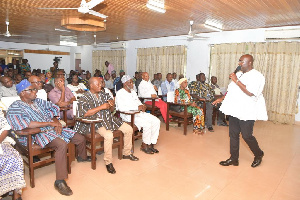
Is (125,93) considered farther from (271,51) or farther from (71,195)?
(271,51)

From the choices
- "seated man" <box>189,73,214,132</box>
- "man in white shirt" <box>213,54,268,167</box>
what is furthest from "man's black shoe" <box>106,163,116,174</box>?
"seated man" <box>189,73,214,132</box>

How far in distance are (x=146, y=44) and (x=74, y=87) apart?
191 inches

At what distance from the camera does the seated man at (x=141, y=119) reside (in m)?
3.64

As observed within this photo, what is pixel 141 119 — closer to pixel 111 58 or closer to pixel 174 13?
pixel 174 13

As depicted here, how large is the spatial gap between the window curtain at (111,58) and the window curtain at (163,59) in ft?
3.70

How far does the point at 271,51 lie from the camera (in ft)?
19.9

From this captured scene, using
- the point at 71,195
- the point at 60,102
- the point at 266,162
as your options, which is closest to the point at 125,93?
the point at 60,102

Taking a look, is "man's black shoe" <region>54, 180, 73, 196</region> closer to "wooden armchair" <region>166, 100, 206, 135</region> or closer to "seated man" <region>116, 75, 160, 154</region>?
"seated man" <region>116, 75, 160, 154</region>

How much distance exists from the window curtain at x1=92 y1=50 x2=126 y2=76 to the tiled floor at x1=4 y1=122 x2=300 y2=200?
22.2 ft

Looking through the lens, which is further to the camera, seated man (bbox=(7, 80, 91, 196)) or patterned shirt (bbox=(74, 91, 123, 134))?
patterned shirt (bbox=(74, 91, 123, 134))

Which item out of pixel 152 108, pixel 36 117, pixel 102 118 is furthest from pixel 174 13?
pixel 36 117

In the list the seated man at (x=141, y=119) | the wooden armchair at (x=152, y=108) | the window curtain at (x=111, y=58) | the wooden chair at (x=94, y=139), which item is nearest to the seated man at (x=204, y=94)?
the wooden armchair at (x=152, y=108)

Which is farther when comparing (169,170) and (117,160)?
(117,160)

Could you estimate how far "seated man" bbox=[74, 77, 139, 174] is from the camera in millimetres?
3023
